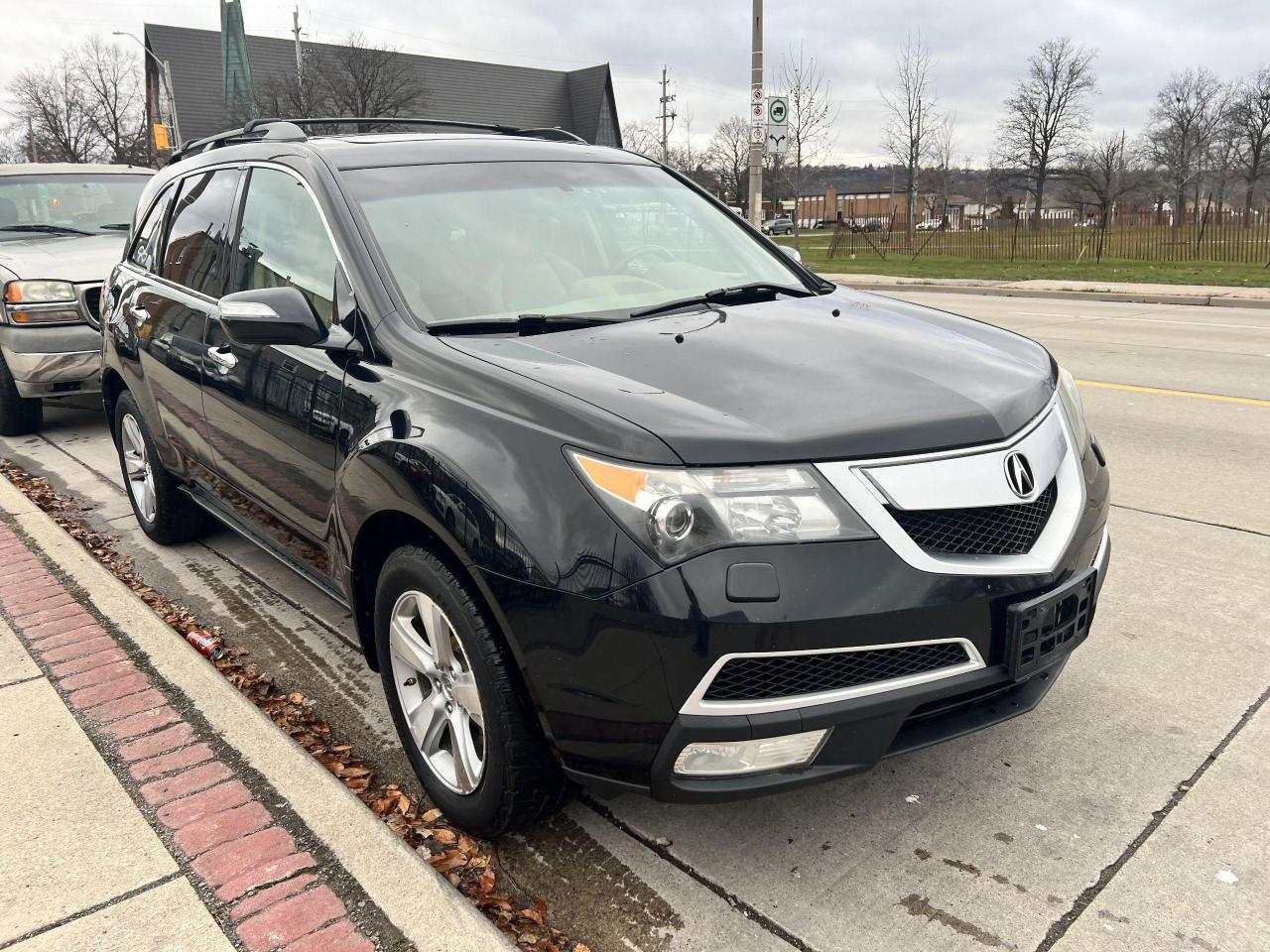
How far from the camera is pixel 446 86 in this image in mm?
68812

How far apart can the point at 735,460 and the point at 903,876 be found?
1167 millimetres

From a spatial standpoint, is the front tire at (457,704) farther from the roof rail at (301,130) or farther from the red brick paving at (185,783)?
the roof rail at (301,130)

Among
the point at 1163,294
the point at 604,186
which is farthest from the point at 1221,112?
the point at 604,186

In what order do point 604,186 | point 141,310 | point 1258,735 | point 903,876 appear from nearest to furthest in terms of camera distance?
point 903,876
point 1258,735
point 604,186
point 141,310

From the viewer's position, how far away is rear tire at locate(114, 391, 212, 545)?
4.99 meters

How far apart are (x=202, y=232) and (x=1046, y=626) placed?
357 centimetres

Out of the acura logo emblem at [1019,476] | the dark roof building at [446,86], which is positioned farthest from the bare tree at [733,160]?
the acura logo emblem at [1019,476]

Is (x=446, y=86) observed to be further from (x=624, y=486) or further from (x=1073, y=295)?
(x=624, y=486)

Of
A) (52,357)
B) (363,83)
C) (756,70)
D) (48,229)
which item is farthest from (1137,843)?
(363,83)

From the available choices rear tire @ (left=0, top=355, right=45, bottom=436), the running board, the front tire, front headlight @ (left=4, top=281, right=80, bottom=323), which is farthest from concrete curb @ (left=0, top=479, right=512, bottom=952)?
rear tire @ (left=0, top=355, right=45, bottom=436)

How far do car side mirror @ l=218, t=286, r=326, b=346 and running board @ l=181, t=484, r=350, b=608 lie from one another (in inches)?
32.0

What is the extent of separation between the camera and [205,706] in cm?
336

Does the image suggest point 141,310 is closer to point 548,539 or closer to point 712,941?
point 548,539

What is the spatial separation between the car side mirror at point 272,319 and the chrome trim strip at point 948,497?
160cm
